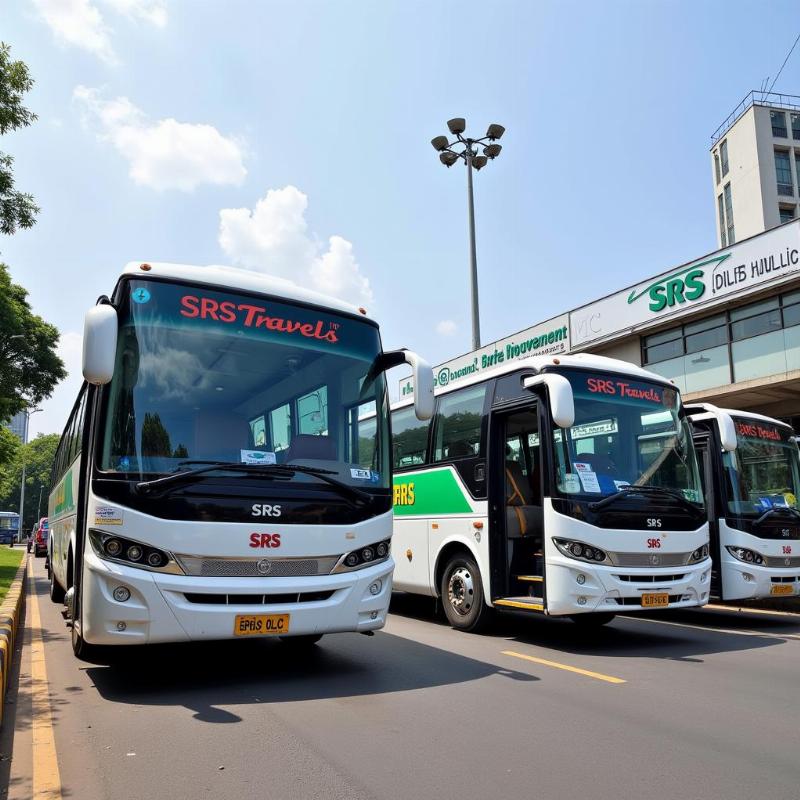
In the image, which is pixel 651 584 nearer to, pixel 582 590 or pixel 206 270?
pixel 582 590

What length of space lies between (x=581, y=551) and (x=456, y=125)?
49.5 feet

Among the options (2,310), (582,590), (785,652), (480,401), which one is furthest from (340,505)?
(2,310)

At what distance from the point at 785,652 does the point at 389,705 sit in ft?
16.1

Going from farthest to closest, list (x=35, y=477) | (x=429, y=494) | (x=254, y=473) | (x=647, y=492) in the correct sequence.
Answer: (x=35, y=477) < (x=429, y=494) < (x=647, y=492) < (x=254, y=473)

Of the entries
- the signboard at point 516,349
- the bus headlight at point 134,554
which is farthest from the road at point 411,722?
the signboard at point 516,349

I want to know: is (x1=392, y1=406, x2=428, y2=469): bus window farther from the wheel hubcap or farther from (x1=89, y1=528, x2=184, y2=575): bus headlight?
(x1=89, y1=528, x2=184, y2=575): bus headlight

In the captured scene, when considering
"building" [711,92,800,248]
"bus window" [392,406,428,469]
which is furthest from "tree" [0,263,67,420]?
"building" [711,92,800,248]

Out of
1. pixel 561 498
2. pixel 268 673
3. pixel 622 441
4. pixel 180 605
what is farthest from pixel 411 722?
pixel 622 441

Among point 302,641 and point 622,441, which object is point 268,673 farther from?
point 622,441

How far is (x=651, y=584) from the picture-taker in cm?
802

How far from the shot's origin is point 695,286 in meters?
19.4

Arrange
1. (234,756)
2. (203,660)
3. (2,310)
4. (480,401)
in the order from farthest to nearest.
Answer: (2,310) → (480,401) → (203,660) → (234,756)

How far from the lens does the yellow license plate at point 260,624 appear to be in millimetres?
5719

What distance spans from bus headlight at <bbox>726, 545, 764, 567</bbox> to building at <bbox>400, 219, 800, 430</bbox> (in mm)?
7809
